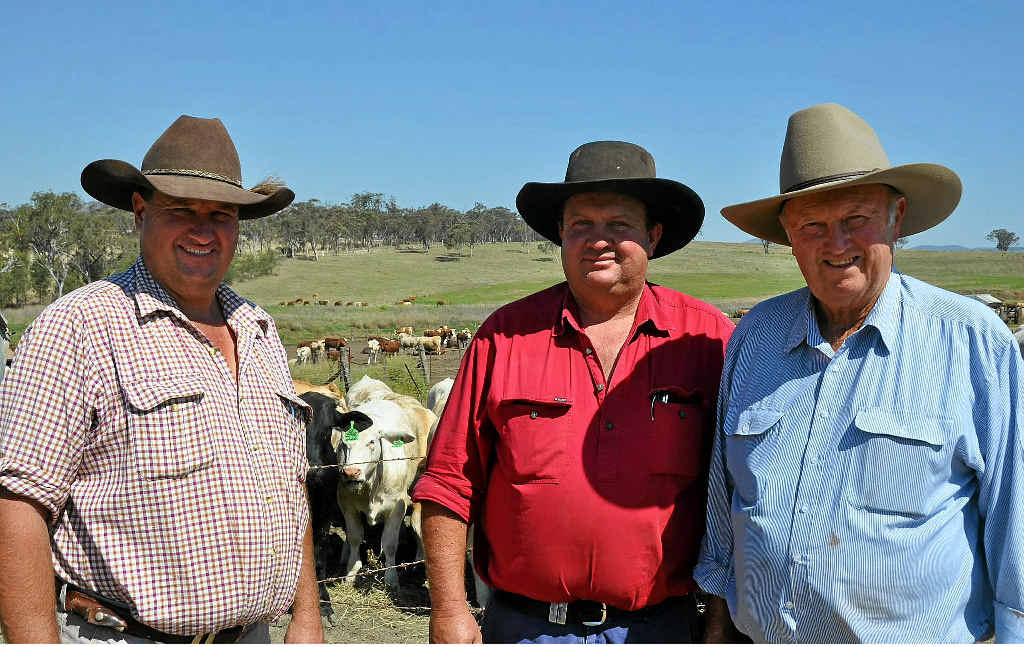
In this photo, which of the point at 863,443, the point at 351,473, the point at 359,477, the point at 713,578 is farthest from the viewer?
the point at 359,477

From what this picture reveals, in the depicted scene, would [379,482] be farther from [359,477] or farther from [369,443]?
[359,477]

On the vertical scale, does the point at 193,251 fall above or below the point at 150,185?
below

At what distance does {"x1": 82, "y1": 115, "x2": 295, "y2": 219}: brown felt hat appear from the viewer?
9.77 ft

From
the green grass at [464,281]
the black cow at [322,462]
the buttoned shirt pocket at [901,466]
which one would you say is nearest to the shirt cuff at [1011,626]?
the buttoned shirt pocket at [901,466]

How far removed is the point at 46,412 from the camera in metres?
2.57

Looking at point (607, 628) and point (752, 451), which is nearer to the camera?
point (752, 451)

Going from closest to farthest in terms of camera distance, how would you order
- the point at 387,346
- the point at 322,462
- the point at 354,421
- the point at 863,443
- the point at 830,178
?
the point at 863,443
the point at 830,178
the point at 354,421
the point at 322,462
the point at 387,346

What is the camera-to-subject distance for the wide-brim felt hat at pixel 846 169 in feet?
8.90

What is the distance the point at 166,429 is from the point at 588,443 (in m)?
1.48

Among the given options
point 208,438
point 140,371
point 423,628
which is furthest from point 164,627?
point 423,628

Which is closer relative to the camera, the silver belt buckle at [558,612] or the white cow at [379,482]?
the silver belt buckle at [558,612]

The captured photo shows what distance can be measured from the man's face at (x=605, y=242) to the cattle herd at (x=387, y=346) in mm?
23970

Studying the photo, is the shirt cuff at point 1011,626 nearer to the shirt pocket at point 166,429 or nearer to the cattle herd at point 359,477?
the shirt pocket at point 166,429

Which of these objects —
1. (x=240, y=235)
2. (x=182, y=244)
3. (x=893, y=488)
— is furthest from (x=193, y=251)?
(x=240, y=235)
